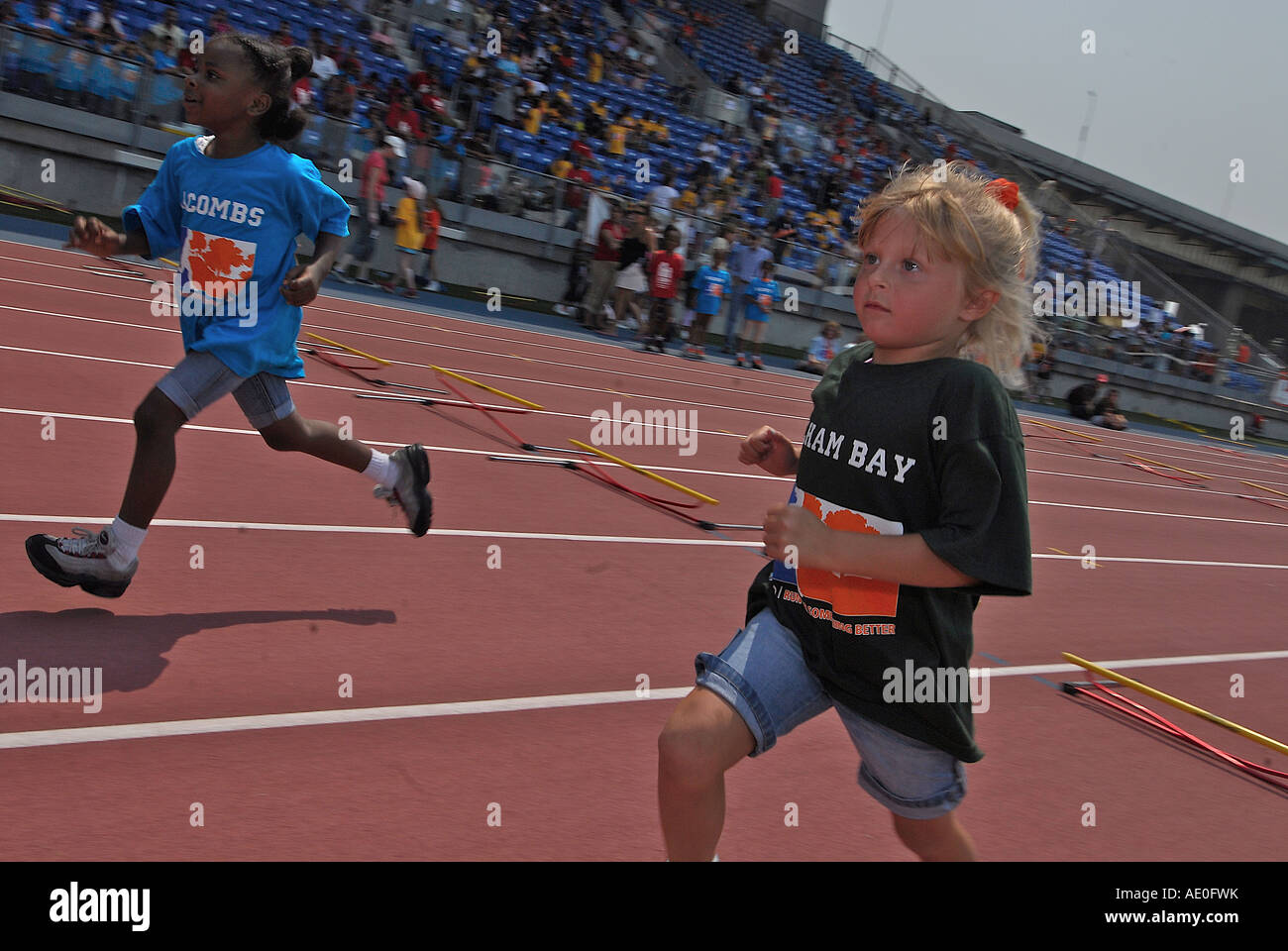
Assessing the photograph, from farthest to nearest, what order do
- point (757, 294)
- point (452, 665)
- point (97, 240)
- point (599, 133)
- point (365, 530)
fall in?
1. point (599, 133)
2. point (757, 294)
3. point (365, 530)
4. point (452, 665)
5. point (97, 240)

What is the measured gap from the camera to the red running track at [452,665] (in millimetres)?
3135

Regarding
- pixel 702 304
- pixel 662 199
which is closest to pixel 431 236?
pixel 702 304

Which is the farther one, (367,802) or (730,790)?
(730,790)

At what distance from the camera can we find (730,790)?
12.1 feet

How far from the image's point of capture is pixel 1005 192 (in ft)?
8.07

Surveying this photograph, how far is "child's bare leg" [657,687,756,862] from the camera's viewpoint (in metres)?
2.17

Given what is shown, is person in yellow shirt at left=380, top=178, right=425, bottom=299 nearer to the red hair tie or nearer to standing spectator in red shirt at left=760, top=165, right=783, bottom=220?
standing spectator in red shirt at left=760, top=165, right=783, bottom=220

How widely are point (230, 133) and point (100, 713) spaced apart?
6.82 feet

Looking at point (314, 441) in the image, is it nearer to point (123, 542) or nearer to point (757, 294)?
point (123, 542)

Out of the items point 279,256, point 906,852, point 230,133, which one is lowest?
point 906,852

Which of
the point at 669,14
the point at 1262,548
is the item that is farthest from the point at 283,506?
the point at 669,14

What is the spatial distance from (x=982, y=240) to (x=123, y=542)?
3157 mm
